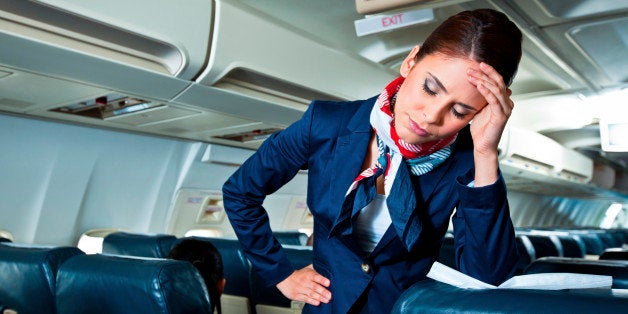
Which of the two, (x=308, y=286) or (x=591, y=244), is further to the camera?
(x=591, y=244)

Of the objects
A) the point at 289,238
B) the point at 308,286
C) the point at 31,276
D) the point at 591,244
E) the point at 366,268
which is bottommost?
the point at 591,244

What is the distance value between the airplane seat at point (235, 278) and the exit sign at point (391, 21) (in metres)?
1.71

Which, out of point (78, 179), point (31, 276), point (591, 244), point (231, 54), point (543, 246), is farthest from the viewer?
point (591, 244)

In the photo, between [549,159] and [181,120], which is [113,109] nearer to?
[181,120]

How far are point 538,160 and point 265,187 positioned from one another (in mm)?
7877

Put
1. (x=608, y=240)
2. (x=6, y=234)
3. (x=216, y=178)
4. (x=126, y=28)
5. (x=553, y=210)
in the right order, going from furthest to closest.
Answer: (x=553, y=210) < (x=608, y=240) < (x=216, y=178) < (x=6, y=234) < (x=126, y=28)

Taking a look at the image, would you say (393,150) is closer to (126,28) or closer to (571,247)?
(126,28)

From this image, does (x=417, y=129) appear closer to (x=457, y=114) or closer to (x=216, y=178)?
(x=457, y=114)

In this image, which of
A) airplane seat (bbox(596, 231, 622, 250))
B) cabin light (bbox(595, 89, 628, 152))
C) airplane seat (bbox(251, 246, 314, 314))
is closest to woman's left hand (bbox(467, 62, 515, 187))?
airplane seat (bbox(251, 246, 314, 314))

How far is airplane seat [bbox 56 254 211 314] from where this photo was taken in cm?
175

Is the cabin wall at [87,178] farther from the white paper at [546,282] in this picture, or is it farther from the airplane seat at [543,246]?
the white paper at [546,282]

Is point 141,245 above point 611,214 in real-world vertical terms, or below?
above

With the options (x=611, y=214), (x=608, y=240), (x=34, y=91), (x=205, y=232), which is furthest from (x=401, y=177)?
(x=611, y=214)

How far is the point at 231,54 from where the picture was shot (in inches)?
139
